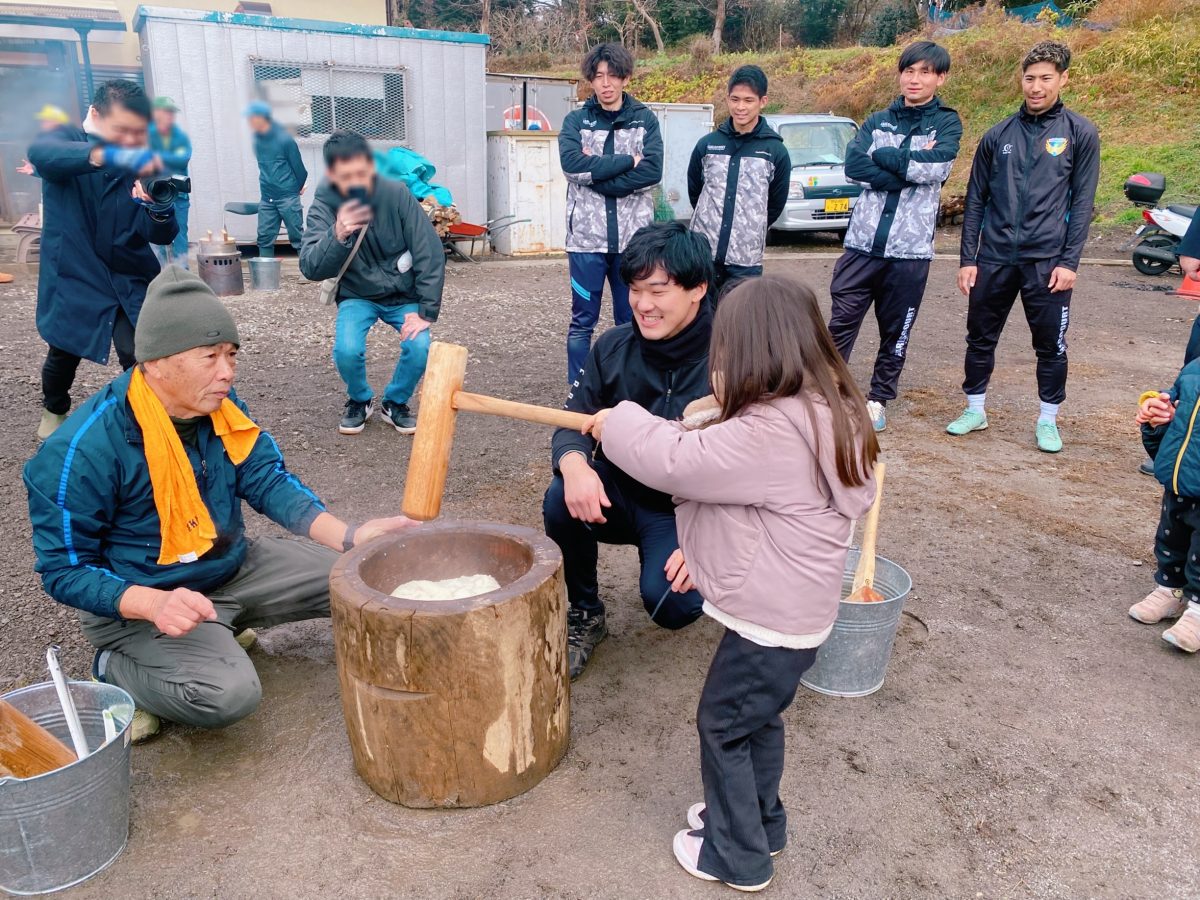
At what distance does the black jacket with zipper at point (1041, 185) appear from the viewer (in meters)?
4.64

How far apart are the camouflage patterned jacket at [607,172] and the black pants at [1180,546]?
10.2ft

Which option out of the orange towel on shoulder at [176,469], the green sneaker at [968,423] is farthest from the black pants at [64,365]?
the green sneaker at [968,423]

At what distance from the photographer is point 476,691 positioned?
85.7 inches

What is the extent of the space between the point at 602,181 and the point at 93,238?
8.75 feet

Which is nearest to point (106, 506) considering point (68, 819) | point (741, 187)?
point (68, 819)

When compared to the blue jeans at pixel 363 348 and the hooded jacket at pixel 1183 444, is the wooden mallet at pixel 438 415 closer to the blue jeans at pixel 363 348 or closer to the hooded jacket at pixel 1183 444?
the hooded jacket at pixel 1183 444

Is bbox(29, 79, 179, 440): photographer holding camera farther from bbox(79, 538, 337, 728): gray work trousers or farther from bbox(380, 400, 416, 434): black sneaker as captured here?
bbox(79, 538, 337, 728): gray work trousers

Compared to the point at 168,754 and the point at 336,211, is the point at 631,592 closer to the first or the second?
the point at 168,754

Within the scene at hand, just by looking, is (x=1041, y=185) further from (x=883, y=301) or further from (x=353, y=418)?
(x=353, y=418)

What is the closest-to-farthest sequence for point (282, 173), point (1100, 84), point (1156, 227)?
point (282, 173)
point (1156, 227)
point (1100, 84)

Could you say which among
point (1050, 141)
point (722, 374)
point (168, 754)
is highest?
point (1050, 141)

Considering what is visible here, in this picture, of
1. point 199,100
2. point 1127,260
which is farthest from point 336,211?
point 1127,260

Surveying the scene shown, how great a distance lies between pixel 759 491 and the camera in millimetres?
1875

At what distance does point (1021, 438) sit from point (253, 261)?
7.53 meters
